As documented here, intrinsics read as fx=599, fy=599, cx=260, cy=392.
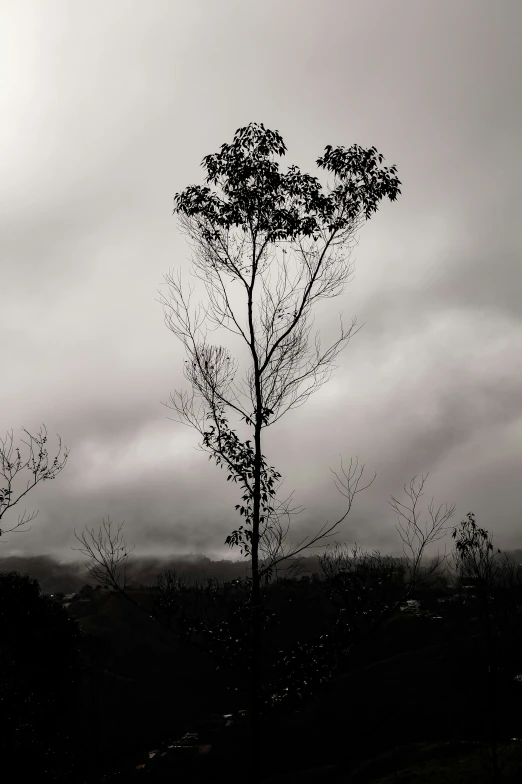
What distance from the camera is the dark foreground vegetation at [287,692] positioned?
48.0ft

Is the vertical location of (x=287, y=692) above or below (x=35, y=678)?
above

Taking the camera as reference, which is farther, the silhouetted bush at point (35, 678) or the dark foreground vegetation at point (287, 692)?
the silhouetted bush at point (35, 678)

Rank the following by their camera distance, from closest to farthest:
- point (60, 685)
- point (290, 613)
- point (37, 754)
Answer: point (37, 754) → point (60, 685) → point (290, 613)

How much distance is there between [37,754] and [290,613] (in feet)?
254

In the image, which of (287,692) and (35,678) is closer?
(287,692)

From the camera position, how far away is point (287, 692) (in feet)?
46.9

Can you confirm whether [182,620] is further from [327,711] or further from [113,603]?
[113,603]

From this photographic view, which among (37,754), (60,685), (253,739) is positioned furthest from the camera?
(60,685)

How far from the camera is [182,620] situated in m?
14.6

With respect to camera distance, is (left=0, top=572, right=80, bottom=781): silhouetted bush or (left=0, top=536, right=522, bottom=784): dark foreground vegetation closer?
(left=0, top=536, right=522, bottom=784): dark foreground vegetation

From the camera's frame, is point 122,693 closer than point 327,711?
No

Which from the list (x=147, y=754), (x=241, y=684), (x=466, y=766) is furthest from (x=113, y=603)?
(x=241, y=684)

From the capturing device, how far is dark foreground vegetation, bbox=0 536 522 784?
14.6m

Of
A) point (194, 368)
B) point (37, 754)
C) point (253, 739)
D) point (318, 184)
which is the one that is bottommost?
point (37, 754)
